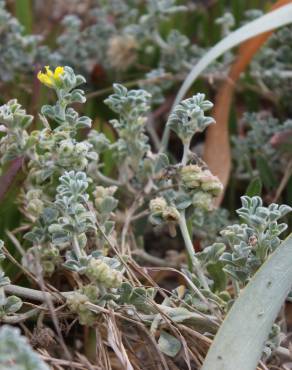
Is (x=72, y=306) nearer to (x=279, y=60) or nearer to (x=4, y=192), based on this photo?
(x=4, y=192)

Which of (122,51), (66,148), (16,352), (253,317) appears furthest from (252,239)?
(122,51)

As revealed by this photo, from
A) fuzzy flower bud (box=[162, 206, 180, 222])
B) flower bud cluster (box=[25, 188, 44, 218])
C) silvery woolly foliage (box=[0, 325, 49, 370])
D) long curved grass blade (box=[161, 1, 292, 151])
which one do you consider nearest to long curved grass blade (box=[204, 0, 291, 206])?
long curved grass blade (box=[161, 1, 292, 151])

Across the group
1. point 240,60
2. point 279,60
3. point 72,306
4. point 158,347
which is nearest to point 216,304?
point 158,347

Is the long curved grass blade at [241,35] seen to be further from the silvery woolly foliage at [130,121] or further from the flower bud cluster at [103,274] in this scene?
the flower bud cluster at [103,274]

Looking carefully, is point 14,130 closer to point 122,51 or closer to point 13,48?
point 13,48

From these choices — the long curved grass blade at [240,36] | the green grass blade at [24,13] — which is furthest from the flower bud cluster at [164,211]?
the green grass blade at [24,13]

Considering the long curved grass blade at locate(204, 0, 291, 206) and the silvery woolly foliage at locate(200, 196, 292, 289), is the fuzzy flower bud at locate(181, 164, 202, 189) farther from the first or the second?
the long curved grass blade at locate(204, 0, 291, 206)
